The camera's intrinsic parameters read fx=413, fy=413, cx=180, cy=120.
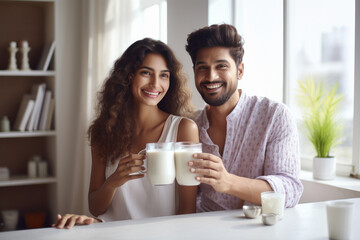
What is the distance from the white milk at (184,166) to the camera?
1.51m

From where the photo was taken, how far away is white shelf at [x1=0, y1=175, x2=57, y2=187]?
3547mm

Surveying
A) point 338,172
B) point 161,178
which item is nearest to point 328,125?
point 338,172

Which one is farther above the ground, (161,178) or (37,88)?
(37,88)

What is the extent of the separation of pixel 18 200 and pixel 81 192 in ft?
2.45

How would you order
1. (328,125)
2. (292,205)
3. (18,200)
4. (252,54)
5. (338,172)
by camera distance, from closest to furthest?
(292,205)
(328,125)
(338,172)
(252,54)
(18,200)

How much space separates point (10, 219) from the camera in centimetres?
367

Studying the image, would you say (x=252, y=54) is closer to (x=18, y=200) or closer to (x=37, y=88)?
(x=37, y=88)

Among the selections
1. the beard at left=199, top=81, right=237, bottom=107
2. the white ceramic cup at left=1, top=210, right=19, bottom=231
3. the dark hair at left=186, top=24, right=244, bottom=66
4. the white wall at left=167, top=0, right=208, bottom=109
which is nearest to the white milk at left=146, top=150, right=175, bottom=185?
the beard at left=199, top=81, right=237, bottom=107

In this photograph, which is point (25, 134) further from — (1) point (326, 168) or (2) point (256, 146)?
(1) point (326, 168)

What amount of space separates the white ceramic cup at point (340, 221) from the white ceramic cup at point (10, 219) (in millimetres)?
3151

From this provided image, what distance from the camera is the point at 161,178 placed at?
5.11 ft

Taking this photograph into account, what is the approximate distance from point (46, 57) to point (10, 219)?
1.48 metres

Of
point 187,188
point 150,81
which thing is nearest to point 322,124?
point 187,188

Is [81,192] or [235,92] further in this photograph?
[81,192]
